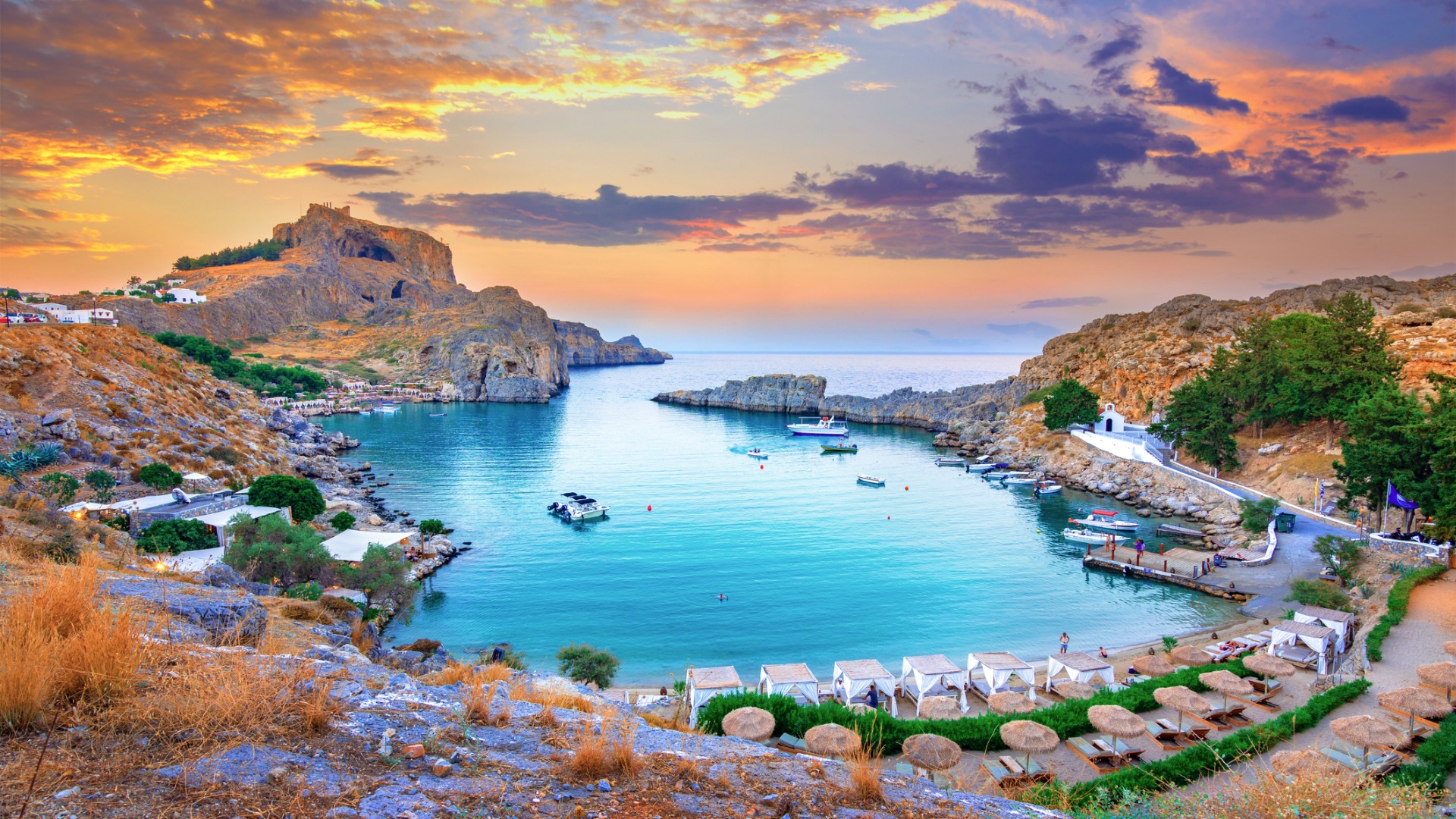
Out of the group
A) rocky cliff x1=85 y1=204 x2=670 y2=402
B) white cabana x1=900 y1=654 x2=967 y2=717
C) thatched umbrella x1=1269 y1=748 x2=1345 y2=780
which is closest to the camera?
thatched umbrella x1=1269 y1=748 x2=1345 y2=780

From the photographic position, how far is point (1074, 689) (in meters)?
19.5

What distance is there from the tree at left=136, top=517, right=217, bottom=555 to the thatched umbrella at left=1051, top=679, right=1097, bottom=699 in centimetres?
2969

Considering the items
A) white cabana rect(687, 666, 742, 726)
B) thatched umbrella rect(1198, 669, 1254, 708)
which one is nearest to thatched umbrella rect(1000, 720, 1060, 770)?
thatched umbrella rect(1198, 669, 1254, 708)

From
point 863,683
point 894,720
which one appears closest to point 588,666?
point 863,683

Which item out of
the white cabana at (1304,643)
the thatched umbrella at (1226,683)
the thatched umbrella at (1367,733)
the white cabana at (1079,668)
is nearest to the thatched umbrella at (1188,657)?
the white cabana at (1304,643)

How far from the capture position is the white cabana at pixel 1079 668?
20.2 metres

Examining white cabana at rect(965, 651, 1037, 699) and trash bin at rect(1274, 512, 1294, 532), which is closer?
white cabana at rect(965, 651, 1037, 699)

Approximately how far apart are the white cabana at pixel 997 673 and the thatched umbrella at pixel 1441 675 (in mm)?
8667

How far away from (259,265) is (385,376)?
9846cm

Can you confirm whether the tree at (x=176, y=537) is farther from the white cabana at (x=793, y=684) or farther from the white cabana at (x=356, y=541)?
the white cabana at (x=793, y=684)

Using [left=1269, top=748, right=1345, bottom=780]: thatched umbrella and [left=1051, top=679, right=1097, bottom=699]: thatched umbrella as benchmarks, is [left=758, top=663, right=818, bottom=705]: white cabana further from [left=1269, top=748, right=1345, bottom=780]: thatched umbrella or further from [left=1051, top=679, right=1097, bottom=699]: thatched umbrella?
[left=1269, top=748, right=1345, bottom=780]: thatched umbrella

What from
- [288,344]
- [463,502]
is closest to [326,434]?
[463,502]

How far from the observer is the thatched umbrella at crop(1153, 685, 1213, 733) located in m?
16.0

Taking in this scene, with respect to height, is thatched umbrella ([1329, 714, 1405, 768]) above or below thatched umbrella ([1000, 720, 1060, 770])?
above
